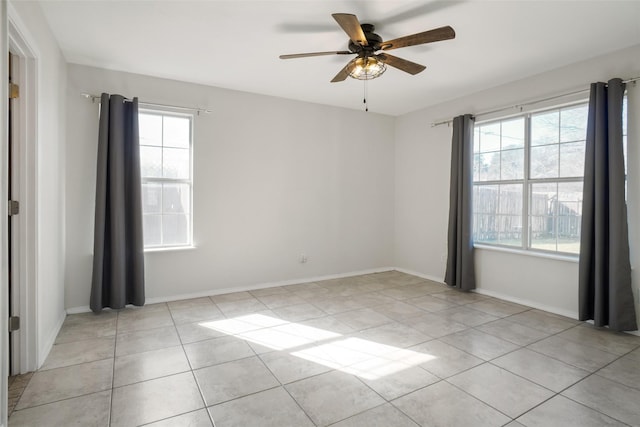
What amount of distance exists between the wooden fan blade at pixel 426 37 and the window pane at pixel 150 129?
276 centimetres

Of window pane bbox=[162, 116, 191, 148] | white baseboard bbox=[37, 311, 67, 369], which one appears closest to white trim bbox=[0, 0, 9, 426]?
white baseboard bbox=[37, 311, 67, 369]

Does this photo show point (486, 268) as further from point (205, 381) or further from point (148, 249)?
point (148, 249)

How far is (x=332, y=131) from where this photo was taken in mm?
5051

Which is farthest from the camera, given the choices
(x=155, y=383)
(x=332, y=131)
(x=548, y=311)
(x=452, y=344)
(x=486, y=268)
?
(x=332, y=131)

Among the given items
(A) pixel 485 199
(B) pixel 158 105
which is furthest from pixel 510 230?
(B) pixel 158 105

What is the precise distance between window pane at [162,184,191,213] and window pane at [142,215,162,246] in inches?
5.8

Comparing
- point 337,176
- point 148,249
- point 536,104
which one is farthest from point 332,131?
point 148,249

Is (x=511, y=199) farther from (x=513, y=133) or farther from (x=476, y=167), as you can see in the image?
(x=513, y=133)

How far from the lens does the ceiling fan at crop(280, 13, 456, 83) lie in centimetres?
226

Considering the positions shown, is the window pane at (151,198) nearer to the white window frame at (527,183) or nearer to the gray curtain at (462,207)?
the gray curtain at (462,207)

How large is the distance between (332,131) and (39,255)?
148 inches

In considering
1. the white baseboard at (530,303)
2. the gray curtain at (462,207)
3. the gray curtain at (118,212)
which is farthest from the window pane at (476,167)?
the gray curtain at (118,212)

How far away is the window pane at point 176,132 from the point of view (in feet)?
13.1

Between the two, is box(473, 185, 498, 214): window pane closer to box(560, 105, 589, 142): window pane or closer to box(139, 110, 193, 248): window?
box(560, 105, 589, 142): window pane
